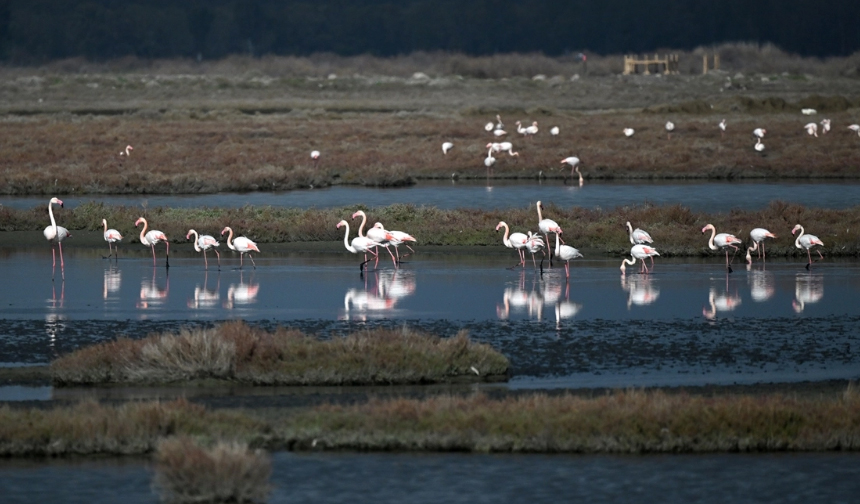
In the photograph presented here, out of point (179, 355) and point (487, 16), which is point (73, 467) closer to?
point (179, 355)

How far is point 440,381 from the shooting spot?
14.5 m

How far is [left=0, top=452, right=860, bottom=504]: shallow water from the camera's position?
35.0ft

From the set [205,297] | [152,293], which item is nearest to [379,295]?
[205,297]

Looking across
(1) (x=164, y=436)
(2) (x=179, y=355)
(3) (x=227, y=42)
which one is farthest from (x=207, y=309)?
(3) (x=227, y=42)

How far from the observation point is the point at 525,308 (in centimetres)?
1983

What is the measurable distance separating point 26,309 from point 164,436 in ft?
29.5

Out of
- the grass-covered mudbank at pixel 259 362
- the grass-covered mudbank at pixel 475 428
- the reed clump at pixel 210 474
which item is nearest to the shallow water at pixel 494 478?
the grass-covered mudbank at pixel 475 428

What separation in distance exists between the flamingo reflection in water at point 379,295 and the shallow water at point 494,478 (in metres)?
7.27

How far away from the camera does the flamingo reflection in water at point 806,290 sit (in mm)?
20156

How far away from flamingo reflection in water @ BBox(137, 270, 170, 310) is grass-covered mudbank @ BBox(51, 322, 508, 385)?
5.47 metres

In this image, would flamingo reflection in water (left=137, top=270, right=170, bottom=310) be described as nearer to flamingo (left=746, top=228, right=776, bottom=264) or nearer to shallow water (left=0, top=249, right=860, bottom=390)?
shallow water (left=0, top=249, right=860, bottom=390)

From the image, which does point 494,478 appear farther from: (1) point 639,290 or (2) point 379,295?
(1) point 639,290

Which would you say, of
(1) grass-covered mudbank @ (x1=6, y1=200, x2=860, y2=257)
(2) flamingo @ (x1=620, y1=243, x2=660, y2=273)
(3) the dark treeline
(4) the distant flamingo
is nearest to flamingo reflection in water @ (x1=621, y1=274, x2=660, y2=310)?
(2) flamingo @ (x1=620, y1=243, x2=660, y2=273)

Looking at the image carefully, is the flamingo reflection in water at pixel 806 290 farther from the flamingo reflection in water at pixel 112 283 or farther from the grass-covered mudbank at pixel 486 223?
the flamingo reflection in water at pixel 112 283
